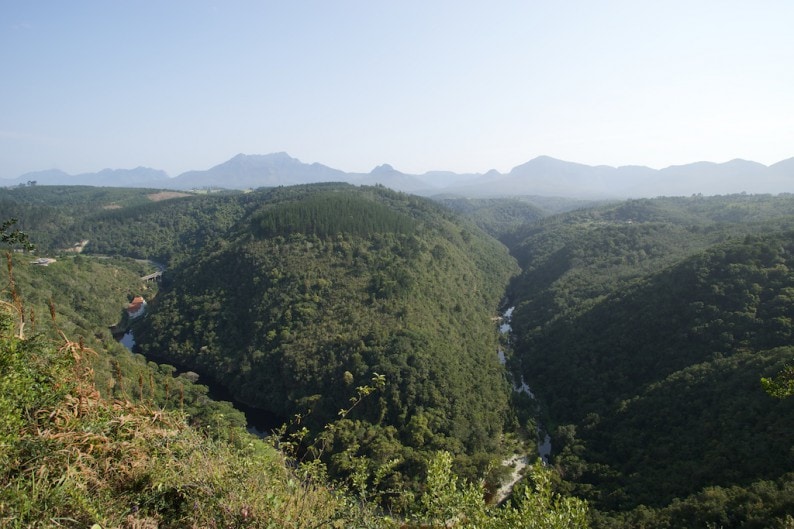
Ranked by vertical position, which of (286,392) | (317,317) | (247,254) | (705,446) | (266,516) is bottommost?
(286,392)

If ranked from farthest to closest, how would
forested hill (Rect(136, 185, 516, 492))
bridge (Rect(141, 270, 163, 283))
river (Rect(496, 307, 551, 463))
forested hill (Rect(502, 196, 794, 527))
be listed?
bridge (Rect(141, 270, 163, 283)) < river (Rect(496, 307, 551, 463)) < forested hill (Rect(136, 185, 516, 492)) < forested hill (Rect(502, 196, 794, 527))

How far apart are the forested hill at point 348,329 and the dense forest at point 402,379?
0.27 metres

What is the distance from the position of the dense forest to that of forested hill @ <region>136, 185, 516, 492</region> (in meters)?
0.27

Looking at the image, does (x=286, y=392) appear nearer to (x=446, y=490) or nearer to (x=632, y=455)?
(x=632, y=455)

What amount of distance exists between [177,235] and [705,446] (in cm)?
10717

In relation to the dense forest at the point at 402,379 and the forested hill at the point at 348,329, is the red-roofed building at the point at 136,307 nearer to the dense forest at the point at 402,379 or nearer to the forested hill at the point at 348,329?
the dense forest at the point at 402,379

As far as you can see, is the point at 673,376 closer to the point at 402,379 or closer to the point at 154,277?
the point at 402,379

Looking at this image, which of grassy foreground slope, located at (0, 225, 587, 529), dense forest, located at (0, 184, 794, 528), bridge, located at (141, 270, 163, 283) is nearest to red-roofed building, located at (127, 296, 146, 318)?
dense forest, located at (0, 184, 794, 528)

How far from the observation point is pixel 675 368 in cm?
3809

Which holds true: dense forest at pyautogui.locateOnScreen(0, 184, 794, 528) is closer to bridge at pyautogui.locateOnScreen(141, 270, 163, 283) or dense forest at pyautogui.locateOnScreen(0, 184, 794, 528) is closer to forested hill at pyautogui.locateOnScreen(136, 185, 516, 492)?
forested hill at pyautogui.locateOnScreen(136, 185, 516, 492)

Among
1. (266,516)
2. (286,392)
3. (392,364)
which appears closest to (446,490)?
(266,516)

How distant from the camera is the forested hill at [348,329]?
36719mm

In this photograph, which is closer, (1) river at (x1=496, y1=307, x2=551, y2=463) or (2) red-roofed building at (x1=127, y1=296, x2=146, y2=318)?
(1) river at (x1=496, y1=307, x2=551, y2=463)

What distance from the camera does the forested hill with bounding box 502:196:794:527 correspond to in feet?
81.3
